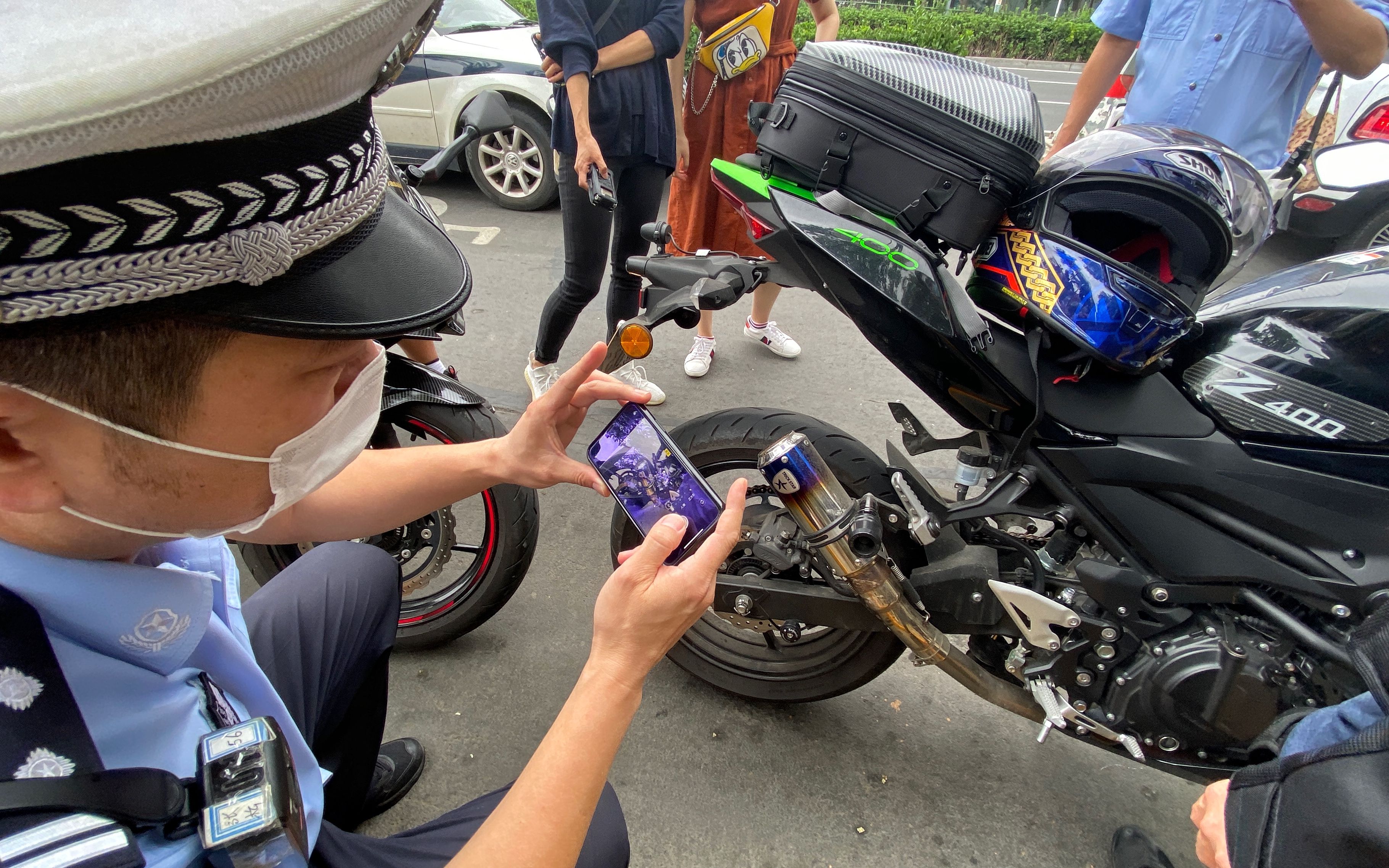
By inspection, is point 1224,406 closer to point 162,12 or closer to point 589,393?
point 589,393

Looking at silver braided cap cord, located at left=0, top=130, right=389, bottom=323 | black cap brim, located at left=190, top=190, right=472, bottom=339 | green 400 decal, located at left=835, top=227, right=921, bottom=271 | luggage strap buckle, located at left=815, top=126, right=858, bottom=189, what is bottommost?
green 400 decal, located at left=835, top=227, right=921, bottom=271

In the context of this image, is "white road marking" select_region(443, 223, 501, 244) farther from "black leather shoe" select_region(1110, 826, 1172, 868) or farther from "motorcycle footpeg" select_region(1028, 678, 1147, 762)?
"black leather shoe" select_region(1110, 826, 1172, 868)

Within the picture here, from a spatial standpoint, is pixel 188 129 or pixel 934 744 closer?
pixel 188 129

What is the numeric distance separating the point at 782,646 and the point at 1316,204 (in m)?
4.73

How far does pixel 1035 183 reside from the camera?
143cm

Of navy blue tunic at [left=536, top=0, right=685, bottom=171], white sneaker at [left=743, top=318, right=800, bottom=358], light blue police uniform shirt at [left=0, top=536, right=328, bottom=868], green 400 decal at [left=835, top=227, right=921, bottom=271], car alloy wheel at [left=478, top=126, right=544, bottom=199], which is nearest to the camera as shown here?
light blue police uniform shirt at [left=0, top=536, right=328, bottom=868]

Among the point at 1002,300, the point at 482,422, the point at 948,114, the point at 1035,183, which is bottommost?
the point at 482,422

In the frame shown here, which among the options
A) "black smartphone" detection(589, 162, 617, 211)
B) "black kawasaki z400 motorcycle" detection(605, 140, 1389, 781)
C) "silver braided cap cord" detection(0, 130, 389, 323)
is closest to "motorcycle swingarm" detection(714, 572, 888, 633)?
"black kawasaki z400 motorcycle" detection(605, 140, 1389, 781)

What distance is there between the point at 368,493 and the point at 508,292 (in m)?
3.06

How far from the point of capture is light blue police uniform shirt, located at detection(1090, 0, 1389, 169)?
1904mm

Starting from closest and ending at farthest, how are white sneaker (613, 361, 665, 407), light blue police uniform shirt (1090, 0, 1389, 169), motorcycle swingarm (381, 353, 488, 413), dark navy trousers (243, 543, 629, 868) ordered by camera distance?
dark navy trousers (243, 543, 629, 868) → motorcycle swingarm (381, 353, 488, 413) → light blue police uniform shirt (1090, 0, 1389, 169) → white sneaker (613, 361, 665, 407)

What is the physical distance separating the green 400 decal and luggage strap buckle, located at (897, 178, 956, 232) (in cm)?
10

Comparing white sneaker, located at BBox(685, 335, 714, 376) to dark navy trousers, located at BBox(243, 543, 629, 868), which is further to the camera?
white sneaker, located at BBox(685, 335, 714, 376)

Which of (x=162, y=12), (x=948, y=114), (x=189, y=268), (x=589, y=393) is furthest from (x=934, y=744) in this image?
(x=162, y=12)
